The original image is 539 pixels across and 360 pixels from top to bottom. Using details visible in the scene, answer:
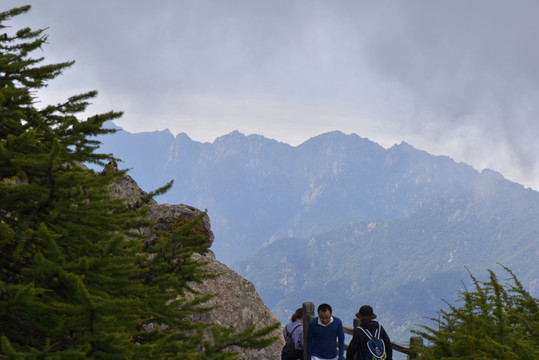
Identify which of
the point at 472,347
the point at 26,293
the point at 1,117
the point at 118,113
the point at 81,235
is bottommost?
the point at 26,293

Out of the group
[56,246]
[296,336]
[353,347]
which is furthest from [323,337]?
[56,246]

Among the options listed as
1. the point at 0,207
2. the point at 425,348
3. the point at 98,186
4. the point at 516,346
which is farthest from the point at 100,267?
the point at 516,346

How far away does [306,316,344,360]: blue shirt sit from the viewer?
9156mm

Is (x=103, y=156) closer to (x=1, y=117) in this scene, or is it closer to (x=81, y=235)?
(x=1, y=117)

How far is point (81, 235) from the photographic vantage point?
5008mm

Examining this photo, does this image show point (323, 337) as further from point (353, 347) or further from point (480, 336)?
point (480, 336)

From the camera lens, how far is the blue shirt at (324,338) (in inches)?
360

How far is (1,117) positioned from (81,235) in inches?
62.7

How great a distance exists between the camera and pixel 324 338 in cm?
916

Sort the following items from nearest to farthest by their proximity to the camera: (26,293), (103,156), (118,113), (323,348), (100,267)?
(26,293) < (100,267) < (118,113) < (103,156) < (323,348)

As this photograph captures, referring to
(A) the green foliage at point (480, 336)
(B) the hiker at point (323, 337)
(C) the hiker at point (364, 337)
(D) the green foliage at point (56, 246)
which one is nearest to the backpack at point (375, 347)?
(C) the hiker at point (364, 337)

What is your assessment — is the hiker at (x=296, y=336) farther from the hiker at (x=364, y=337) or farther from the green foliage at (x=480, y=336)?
the green foliage at (x=480, y=336)

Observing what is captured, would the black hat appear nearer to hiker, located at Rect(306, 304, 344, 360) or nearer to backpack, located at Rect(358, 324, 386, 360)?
backpack, located at Rect(358, 324, 386, 360)

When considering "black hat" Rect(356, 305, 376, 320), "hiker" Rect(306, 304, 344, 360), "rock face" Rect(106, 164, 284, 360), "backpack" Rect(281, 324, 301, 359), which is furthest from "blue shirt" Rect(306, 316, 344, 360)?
"rock face" Rect(106, 164, 284, 360)
